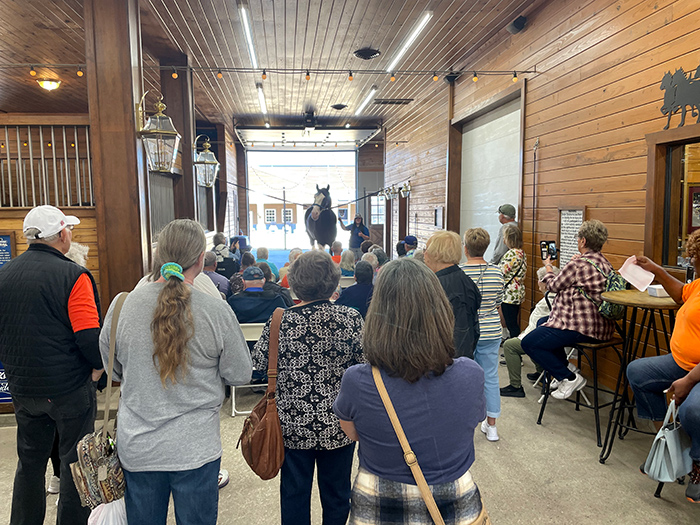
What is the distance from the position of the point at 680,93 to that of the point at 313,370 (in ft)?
10.1

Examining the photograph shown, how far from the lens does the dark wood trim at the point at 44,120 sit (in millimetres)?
3627

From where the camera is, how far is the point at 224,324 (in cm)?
152

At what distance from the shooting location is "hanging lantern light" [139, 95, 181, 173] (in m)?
3.64

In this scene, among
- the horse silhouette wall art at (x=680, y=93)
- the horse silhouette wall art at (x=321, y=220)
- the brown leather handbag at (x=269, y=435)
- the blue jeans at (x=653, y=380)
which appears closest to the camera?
the brown leather handbag at (x=269, y=435)

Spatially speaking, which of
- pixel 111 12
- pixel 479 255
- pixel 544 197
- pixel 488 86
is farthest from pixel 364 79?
pixel 479 255

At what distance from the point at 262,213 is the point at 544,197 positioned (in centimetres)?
1846

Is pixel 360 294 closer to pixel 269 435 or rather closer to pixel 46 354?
pixel 269 435

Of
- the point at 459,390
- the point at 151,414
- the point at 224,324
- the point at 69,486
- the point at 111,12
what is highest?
the point at 111,12

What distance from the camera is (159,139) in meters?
3.68

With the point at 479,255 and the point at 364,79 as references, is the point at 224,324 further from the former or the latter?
the point at 364,79

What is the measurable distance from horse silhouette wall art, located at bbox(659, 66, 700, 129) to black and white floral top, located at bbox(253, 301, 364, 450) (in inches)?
108

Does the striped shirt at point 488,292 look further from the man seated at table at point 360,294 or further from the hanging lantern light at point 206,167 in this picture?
the hanging lantern light at point 206,167

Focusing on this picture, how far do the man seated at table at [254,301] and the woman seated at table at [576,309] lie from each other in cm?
192

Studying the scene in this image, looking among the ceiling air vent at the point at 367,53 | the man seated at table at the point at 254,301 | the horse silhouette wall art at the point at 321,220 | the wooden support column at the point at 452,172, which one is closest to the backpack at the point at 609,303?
the man seated at table at the point at 254,301
